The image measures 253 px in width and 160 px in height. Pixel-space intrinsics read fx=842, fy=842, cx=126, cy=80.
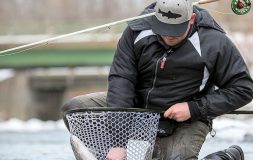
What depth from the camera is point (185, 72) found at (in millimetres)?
6117

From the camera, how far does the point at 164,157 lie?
6.22 m

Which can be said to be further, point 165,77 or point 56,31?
point 56,31

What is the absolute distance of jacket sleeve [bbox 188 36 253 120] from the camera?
600 centimetres

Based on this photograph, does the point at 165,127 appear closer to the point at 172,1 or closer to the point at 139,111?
the point at 139,111

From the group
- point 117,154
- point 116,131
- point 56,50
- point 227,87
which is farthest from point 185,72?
point 56,50

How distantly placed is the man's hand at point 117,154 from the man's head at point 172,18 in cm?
85

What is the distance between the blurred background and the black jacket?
29.1 metres

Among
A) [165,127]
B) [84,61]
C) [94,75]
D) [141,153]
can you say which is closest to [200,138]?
[165,127]

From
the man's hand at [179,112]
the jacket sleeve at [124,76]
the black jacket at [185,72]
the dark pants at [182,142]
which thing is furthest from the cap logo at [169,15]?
the dark pants at [182,142]

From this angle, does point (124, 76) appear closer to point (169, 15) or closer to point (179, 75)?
point (179, 75)

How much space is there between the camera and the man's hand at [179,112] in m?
5.92

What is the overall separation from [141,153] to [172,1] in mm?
1066

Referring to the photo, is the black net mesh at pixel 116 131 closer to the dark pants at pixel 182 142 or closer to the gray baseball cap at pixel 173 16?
the dark pants at pixel 182 142

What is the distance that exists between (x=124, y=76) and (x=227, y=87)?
75 cm
